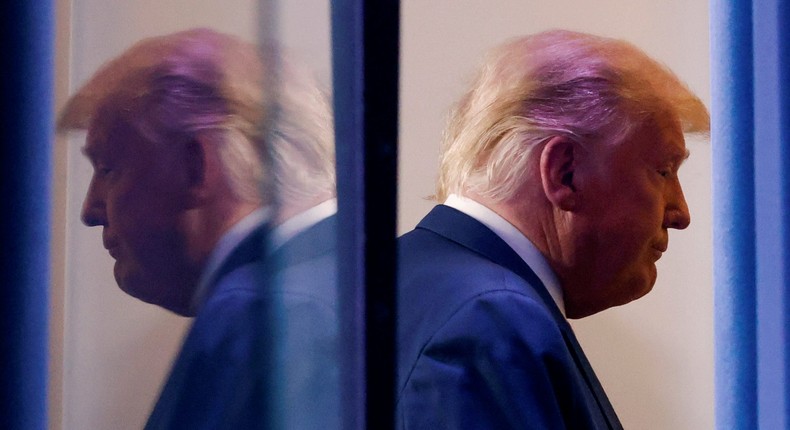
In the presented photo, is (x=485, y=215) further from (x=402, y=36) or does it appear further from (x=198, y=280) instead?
(x=198, y=280)

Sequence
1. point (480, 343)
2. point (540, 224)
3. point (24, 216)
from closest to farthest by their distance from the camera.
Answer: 1. point (24, 216)
2. point (480, 343)
3. point (540, 224)

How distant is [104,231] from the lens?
84 centimetres

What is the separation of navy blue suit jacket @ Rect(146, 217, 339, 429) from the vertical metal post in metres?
0.02

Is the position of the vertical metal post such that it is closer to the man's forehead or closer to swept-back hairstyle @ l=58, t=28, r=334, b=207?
swept-back hairstyle @ l=58, t=28, r=334, b=207

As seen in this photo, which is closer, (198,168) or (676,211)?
(198,168)

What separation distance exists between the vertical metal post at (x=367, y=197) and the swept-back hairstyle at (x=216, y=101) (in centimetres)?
4

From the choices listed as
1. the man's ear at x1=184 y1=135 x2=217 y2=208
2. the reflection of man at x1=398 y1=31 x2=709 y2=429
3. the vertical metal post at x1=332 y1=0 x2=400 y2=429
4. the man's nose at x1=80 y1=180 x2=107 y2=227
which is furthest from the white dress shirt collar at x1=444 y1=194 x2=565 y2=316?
the man's nose at x1=80 y1=180 x2=107 y2=227

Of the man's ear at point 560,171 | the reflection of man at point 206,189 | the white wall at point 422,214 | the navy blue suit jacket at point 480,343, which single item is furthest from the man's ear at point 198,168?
the man's ear at point 560,171

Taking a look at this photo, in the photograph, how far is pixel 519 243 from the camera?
0.99 meters

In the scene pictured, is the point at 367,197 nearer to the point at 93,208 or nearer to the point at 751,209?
the point at 93,208

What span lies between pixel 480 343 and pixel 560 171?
0.26 m

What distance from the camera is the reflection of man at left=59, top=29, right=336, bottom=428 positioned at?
83cm

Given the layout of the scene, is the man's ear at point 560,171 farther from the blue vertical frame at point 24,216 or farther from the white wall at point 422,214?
the blue vertical frame at point 24,216

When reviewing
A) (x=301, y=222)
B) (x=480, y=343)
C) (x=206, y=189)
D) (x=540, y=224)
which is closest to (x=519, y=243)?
(x=540, y=224)
